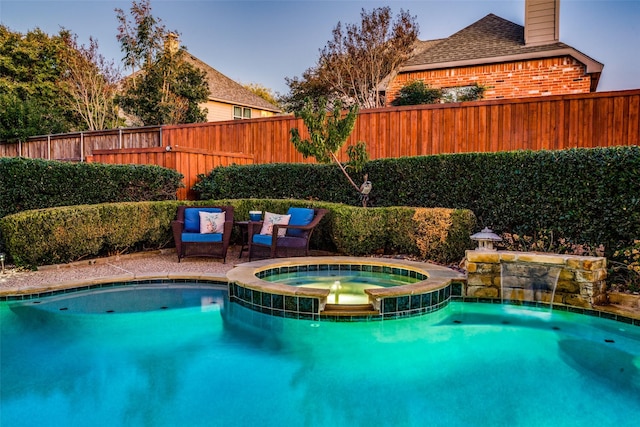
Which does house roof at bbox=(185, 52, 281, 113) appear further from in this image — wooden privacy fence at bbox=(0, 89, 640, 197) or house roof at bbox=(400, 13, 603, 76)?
house roof at bbox=(400, 13, 603, 76)

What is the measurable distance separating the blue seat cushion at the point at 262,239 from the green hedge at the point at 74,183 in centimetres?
263

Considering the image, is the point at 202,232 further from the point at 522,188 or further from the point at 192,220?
the point at 522,188

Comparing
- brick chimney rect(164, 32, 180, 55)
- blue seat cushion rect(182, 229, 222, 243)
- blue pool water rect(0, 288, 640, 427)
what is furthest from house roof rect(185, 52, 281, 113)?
blue pool water rect(0, 288, 640, 427)

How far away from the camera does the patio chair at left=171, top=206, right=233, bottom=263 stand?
21.7 ft

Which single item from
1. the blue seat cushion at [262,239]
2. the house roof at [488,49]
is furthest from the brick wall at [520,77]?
the blue seat cushion at [262,239]

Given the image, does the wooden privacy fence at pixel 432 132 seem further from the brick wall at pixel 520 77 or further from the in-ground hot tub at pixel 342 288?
the brick wall at pixel 520 77

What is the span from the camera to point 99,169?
7.26 meters

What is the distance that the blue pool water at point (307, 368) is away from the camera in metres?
2.58

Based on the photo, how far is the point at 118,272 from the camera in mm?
5852

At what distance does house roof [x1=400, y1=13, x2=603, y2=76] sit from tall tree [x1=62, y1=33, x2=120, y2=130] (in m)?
11.6

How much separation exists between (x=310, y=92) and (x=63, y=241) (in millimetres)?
14144

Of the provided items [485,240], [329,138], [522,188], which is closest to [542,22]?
[329,138]

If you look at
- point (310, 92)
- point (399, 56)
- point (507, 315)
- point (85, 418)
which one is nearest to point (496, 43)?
point (399, 56)

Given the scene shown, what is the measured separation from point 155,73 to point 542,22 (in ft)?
37.3
